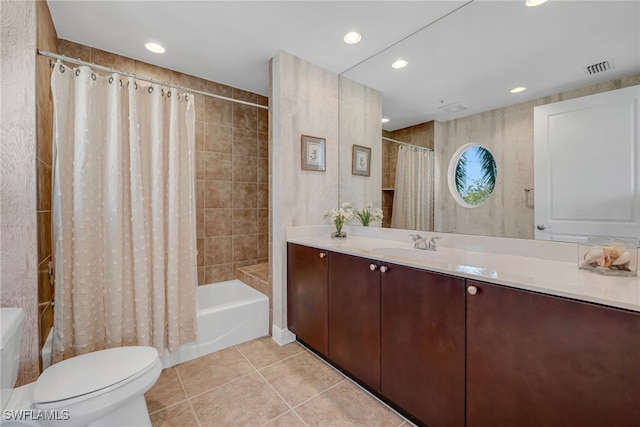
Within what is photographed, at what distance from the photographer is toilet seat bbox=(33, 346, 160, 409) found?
3.33 feet

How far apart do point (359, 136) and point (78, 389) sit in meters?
2.35

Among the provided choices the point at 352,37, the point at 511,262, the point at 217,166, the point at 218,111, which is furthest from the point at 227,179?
the point at 511,262

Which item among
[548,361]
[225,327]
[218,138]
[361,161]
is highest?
[218,138]

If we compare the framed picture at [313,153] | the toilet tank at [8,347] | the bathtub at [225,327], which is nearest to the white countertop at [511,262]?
the framed picture at [313,153]

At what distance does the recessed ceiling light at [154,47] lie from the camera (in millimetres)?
2027

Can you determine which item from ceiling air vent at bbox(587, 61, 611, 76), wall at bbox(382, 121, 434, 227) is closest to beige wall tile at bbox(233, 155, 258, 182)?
wall at bbox(382, 121, 434, 227)

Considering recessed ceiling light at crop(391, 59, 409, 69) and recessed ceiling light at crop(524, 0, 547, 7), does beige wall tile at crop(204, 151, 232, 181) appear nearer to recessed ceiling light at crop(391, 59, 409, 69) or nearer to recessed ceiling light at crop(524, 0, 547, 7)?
recessed ceiling light at crop(391, 59, 409, 69)

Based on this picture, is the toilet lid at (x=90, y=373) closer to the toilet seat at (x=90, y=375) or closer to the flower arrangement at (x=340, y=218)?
the toilet seat at (x=90, y=375)

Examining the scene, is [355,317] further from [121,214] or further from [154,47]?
[154,47]

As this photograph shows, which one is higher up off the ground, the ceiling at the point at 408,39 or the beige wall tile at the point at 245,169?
the ceiling at the point at 408,39

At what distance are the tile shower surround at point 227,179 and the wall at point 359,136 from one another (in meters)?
1.07

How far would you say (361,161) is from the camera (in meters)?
2.38

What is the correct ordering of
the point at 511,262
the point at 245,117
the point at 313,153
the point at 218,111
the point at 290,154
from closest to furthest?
the point at 511,262
the point at 290,154
the point at 313,153
the point at 218,111
the point at 245,117

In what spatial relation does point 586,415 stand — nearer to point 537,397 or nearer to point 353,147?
point 537,397
